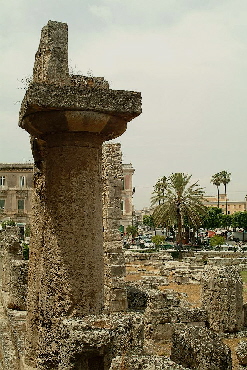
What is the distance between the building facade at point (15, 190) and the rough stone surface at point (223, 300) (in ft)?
117

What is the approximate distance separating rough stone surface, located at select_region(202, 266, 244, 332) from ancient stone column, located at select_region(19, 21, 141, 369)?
7.28 meters

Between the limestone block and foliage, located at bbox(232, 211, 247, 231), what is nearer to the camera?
the limestone block

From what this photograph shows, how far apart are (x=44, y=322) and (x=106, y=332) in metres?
0.95

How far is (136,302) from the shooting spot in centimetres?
1052

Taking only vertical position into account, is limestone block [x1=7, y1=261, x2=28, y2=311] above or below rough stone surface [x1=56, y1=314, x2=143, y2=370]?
below

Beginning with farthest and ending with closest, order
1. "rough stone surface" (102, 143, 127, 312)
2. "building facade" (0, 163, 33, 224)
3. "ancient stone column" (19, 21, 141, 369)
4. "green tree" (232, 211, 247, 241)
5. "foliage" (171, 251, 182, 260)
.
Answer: "green tree" (232, 211, 247, 241) < "building facade" (0, 163, 33, 224) < "foliage" (171, 251, 182, 260) < "rough stone surface" (102, 143, 127, 312) < "ancient stone column" (19, 21, 141, 369)

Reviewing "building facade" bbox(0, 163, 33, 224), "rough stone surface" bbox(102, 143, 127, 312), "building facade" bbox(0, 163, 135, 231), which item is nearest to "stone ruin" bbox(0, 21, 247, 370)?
"rough stone surface" bbox(102, 143, 127, 312)

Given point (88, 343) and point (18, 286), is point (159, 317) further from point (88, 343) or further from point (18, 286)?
point (88, 343)

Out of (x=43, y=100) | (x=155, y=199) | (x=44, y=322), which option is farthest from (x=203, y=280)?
(x=155, y=199)

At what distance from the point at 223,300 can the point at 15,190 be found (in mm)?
37104

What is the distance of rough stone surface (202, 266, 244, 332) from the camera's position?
34.2ft

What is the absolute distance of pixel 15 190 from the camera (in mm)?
45031

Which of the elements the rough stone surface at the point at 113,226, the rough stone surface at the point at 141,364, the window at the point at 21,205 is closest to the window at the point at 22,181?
the window at the point at 21,205

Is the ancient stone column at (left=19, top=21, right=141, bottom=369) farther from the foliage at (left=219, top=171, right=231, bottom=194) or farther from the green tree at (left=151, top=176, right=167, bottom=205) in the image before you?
the foliage at (left=219, top=171, right=231, bottom=194)
